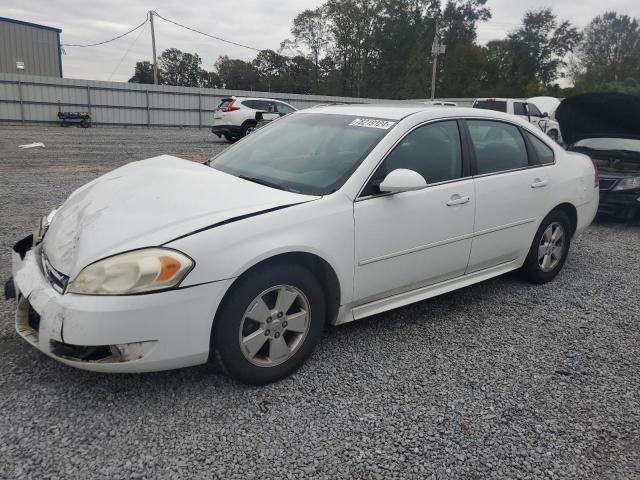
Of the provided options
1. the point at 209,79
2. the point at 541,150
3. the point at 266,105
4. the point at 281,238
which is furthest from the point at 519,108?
the point at 209,79

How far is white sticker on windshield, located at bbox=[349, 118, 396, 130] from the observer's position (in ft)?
10.9

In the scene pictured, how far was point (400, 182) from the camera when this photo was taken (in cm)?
292

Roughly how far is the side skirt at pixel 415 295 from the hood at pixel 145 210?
789 millimetres

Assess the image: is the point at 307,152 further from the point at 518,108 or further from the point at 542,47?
the point at 542,47

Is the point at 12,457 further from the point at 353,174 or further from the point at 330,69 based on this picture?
the point at 330,69

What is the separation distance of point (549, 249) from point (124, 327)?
3685 mm

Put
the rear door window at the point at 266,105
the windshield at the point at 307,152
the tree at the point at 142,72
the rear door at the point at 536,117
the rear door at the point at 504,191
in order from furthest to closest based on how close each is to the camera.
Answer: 1. the tree at the point at 142,72
2. the rear door window at the point at 266,105
3. the rear door at the point at 536,117
4. the rear door at the point at 504,191
5. the windshield at the point at 307,152

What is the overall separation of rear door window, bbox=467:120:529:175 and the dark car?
11.6 ft

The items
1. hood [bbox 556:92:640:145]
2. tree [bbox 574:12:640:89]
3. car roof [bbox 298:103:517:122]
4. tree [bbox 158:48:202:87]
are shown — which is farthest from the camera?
tree [bbox 158:48:202:87]

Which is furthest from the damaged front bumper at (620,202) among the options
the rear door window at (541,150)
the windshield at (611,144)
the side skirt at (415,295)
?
the side skirt at (415,295)

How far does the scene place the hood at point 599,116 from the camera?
22.0 feet

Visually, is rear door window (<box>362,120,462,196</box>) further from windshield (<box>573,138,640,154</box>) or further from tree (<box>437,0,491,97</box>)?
tree (<box>437,0,491,97</box>)

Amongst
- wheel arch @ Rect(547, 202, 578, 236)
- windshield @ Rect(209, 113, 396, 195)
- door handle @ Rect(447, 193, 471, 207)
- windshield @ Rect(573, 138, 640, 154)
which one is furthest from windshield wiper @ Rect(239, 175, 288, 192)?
windshield @ Rect(573, 138, 640, 154)

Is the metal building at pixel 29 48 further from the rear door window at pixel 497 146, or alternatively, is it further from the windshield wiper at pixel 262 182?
the rear door window at pixel 497 146
